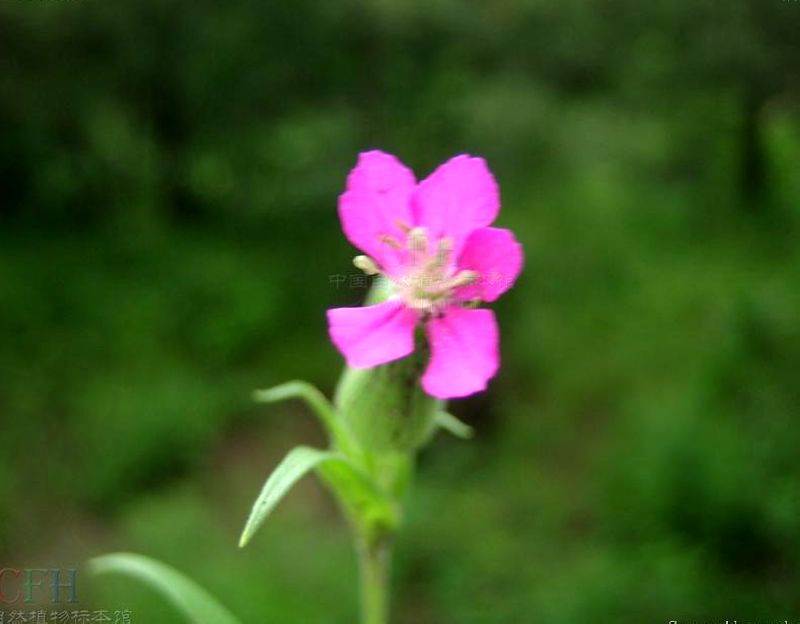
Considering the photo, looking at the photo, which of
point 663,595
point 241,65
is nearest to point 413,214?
point 663,595

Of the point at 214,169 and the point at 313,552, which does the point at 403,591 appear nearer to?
the point at 313,552

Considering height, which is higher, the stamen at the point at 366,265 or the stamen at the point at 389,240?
the stamen at the point at 389,240

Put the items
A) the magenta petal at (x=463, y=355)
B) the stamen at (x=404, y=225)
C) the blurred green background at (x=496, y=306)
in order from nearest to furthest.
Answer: the magenta petal at (x=463, y=355), the stamen at (x=404, y=225), the blurred green background at (x=496, y=306)

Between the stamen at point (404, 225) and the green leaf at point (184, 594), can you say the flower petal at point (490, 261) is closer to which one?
the stamen at point (404, 225)

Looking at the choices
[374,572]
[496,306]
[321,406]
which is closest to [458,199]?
[321,406]

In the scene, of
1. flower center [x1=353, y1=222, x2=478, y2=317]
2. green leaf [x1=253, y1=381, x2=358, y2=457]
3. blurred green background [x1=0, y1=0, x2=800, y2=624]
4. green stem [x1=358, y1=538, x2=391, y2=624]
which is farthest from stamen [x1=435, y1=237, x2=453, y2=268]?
blurred green background [x1=0, y1=0, x2=800, y2=624]

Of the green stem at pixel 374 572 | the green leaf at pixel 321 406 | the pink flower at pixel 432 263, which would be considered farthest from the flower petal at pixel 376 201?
the green stem at pixel 374 572
